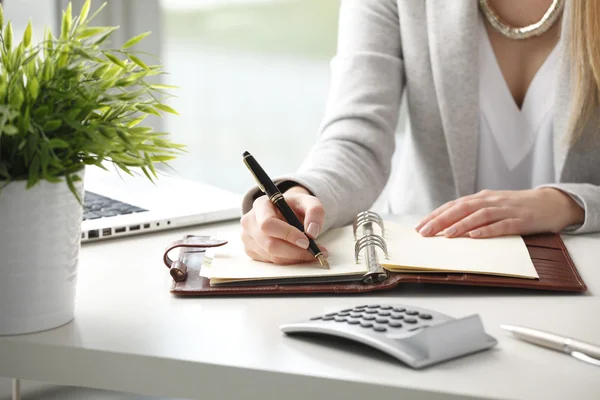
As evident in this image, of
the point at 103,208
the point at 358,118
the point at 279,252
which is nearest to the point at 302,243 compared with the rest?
the point at 279,252

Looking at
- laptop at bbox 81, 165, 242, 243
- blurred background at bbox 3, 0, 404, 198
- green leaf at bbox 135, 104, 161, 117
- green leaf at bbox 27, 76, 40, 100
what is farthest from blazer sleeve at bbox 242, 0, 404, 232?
blurred background at bbox 3, 0, 404, 198

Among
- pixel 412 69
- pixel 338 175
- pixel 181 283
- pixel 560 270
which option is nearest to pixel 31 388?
pixel 181 283

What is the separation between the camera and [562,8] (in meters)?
1.44

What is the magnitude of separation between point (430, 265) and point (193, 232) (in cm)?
40

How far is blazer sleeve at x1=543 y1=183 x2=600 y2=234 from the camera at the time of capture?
1.15m

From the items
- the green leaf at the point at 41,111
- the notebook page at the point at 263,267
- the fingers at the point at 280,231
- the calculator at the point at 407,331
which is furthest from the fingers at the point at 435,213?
the green leaf at the point at 41,111

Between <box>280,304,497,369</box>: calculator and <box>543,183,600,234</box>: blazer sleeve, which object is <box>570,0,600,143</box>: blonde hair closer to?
<box>543,183,600,234</box>: blazer sleeve

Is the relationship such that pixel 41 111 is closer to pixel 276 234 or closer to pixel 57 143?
pixel 57 143

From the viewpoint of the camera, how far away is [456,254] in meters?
0.95

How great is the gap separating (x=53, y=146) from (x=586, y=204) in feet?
2.54

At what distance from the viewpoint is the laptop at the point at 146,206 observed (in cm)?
111

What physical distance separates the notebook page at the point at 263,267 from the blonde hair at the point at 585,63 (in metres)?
0.58

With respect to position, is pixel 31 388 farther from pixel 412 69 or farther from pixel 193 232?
pixel 412 69

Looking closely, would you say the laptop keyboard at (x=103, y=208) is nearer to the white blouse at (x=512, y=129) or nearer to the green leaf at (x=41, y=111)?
the green leaf at (x=41, y=111)
